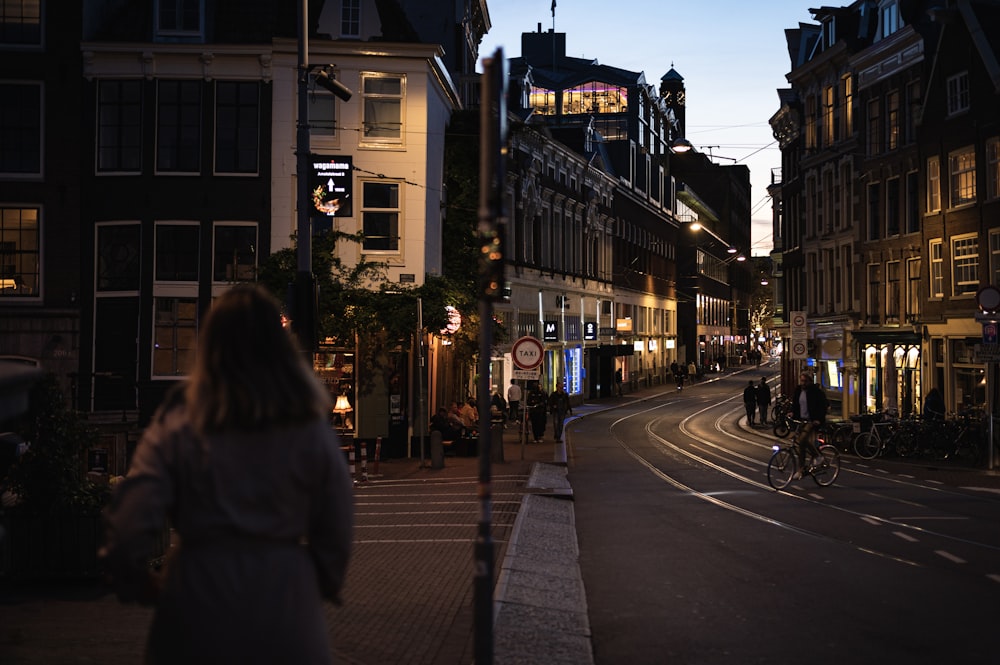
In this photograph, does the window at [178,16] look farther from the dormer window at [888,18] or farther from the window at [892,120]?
the dormer window at [888,18]

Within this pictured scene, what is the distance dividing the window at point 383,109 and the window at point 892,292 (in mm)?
19394

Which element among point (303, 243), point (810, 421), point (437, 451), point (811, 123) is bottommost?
point (437, 451)

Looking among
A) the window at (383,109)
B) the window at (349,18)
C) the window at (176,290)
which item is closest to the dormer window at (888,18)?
the window at (383,109)

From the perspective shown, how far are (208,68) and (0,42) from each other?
17.6 ft

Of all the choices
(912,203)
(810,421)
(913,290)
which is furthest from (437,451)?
(912,203)

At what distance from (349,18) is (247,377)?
28877 millimetres

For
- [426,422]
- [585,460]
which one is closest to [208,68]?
[426,422]

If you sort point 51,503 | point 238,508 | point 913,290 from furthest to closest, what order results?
point 913,290 → point 51,503 → point 238,508

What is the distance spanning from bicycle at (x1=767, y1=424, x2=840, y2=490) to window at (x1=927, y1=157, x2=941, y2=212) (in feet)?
61.9

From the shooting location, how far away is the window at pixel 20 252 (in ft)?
100

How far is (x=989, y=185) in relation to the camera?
34.2 meters

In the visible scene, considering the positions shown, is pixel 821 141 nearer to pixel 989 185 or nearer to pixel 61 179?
pixel 989 185

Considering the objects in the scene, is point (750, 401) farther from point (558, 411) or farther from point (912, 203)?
point (558, 411)

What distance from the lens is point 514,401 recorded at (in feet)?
141
